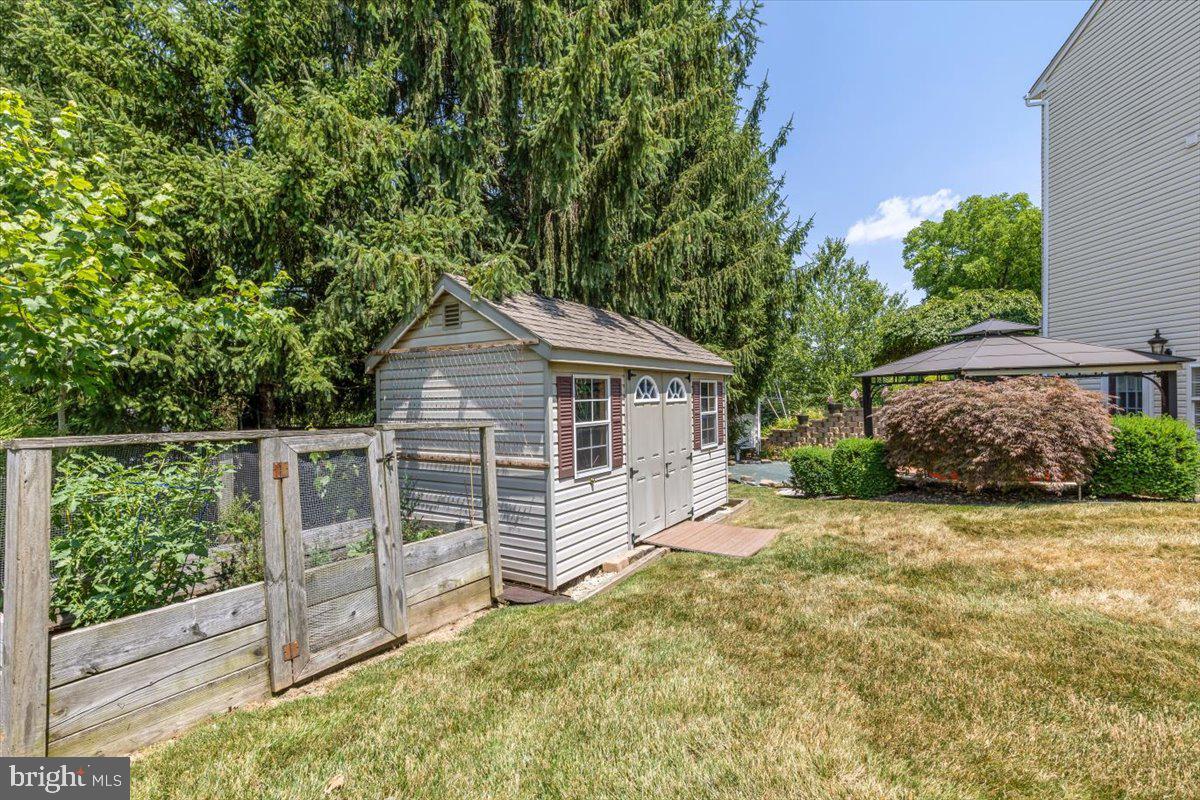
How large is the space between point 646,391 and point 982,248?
107 ft

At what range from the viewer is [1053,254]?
48.0 ft

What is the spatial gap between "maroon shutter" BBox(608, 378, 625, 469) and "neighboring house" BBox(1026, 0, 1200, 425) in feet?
44.0

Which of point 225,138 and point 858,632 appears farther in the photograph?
point 225,138

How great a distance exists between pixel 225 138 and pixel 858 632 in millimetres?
10011

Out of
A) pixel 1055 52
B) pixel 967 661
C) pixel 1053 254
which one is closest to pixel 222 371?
pixel 967 661

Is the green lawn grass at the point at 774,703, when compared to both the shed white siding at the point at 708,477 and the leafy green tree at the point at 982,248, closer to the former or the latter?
the shed white siding at the point at 708,477

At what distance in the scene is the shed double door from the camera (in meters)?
7.12

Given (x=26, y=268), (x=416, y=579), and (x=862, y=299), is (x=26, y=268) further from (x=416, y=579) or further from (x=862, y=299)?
(x=862, y=299)

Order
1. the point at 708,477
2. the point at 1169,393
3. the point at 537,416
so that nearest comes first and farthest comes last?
the point at 537,416
the point at 708,477
the point at 1169,393

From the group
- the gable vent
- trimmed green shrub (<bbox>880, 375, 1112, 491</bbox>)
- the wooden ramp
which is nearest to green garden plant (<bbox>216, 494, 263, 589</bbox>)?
the gable vent

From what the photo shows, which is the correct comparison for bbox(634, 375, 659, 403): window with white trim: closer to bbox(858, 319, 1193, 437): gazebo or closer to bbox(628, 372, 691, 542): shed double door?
bbox(628, 372, 691, 542): shed double door

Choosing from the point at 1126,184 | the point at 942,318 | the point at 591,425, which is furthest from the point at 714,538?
the point at 942,318

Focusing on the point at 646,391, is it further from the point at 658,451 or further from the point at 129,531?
the point at 129,531

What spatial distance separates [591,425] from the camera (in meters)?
6.25
